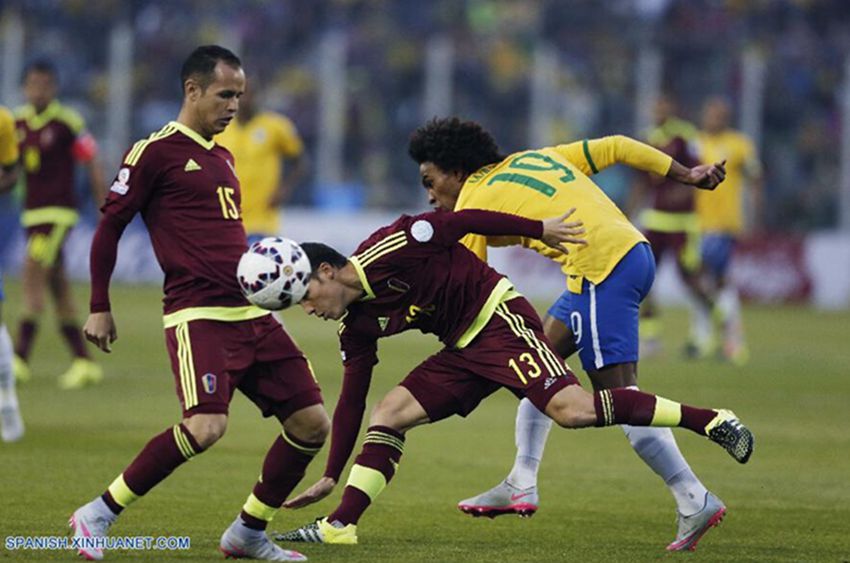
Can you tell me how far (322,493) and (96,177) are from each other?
26.5ft

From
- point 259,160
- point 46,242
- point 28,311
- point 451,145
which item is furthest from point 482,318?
point 259,160

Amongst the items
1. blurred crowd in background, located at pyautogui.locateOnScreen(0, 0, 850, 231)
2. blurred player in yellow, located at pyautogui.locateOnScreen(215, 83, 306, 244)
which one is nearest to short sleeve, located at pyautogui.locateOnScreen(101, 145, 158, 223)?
blurred player in yellow, located at pyautogui.locateOnScreen(215, 83, 306, 244)

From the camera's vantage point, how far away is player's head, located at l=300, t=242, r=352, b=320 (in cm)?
698

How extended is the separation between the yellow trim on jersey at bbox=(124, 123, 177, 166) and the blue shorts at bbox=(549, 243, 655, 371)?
2.32m

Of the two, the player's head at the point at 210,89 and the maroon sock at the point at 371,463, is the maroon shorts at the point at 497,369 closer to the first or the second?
the maroon sock at the point at 371,463

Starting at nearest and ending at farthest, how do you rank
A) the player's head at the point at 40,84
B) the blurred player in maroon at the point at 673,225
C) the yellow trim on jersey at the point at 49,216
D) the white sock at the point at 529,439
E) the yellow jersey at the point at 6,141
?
the white sock at the point at 529,439
the yellow jersey at the point at 6,141
the player's head at the point at 40,84
the yellow trim on jersey at the point at 49,216
the blurred player in maroon at the point at 673,225

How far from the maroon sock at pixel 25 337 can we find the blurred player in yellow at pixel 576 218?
25.1ft

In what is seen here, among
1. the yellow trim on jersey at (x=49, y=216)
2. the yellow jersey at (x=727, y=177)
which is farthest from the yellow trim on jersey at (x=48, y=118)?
the yellow jersey at (x=727, y=177)

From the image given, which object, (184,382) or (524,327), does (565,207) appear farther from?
(184,382)

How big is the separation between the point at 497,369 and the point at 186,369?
4.77 ft

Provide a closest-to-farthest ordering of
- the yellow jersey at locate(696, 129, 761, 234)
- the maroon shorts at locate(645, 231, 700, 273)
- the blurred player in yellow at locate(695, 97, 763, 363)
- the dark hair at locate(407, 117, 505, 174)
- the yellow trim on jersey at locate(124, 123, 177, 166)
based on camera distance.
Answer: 1. the yellow trim on jersey at locate(124, 123, 177, 166)
2. the dark hair at locate(407, 117, 505, 174)
3. the maroon shorts at locate(645, 231, 700, 273)
4. the blurred player in yellow at locate(695, 97, 763, 363)
5. the yellow jersey at locate(696, 129, 761, 234)

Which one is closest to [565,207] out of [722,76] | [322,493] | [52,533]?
[322,493]

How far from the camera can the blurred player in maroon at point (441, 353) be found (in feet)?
23.4

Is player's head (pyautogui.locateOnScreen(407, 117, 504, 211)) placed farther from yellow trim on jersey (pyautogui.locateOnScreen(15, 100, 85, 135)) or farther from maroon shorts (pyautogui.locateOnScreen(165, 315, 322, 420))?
yellow trim on jersey (pyautogui.locateOnScreen(15, 100, 85, 135))
